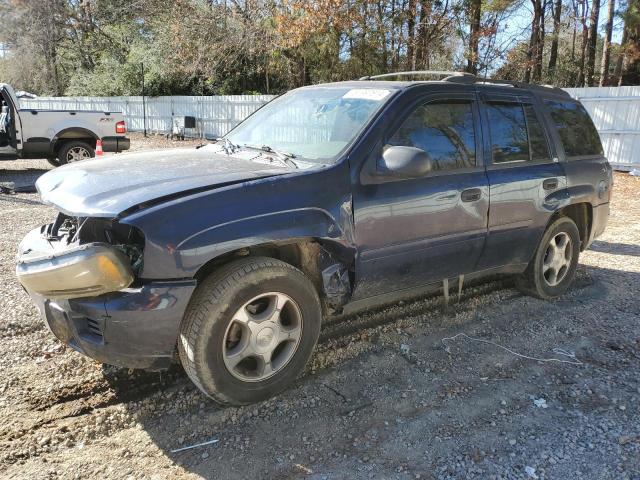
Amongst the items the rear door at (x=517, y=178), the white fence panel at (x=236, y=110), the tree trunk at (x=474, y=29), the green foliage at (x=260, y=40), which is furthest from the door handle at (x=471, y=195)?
the tree trunk at (x=474, y=29)

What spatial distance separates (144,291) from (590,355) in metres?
3.24

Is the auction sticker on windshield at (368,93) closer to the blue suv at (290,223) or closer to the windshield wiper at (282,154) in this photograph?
the blue suv at (290,223)

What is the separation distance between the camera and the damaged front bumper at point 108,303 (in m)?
2.66

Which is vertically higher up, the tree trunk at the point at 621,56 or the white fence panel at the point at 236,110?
the tree trunk at the point at 621,56

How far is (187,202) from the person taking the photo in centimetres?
278

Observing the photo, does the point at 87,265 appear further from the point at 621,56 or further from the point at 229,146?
the point at 621,56

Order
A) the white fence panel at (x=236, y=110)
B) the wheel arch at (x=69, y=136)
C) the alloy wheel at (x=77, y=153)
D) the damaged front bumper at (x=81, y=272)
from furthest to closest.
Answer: the white fence panel at (x=236, y=110), the alloy wheel at (x=77, y=153), the wheel arch at (x=69, y=136), the damaged front bumper at (x=81, y=272)

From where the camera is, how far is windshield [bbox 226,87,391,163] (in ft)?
11.6

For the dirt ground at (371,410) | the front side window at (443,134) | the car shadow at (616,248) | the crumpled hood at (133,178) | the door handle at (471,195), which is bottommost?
the dirt ground at (371,410)

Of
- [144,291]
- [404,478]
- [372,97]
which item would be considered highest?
[372,97]

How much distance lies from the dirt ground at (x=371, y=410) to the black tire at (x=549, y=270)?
1.44ft

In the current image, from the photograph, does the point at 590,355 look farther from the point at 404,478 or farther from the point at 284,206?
the point at 284,206

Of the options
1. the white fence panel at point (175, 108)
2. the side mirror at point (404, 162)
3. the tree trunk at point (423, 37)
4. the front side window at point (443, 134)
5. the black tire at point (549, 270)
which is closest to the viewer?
the side mirror at point (404, 162)

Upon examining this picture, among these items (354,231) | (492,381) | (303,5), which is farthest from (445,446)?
(303,5)
